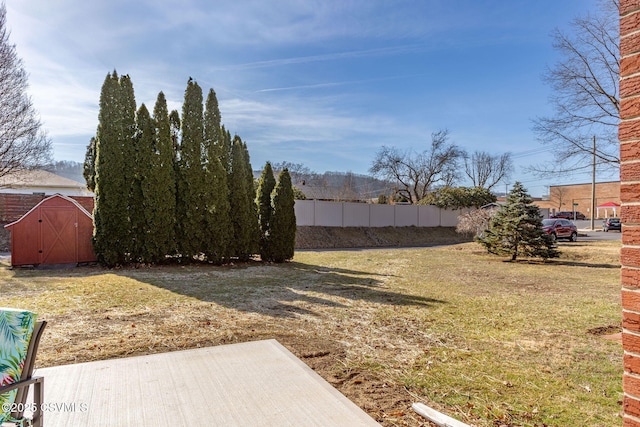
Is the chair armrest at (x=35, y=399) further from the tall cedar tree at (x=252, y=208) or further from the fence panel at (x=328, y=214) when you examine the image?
the fence panel at (x=328, y=214)

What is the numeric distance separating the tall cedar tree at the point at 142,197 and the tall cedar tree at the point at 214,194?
4.98ft

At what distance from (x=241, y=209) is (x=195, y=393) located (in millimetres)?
8477

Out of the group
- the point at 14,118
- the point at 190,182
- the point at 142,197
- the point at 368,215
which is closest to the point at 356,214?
the point at 368,215

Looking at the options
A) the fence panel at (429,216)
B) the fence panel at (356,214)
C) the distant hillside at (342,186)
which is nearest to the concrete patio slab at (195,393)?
the fence panel at (356,214)

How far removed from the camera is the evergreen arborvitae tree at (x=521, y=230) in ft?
40.5

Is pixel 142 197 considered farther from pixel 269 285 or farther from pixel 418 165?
pixel 418 165

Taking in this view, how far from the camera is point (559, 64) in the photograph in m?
11.4

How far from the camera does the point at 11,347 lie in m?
1.65

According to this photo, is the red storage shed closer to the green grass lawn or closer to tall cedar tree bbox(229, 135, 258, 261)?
the green grass lawn

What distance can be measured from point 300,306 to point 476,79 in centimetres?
1141

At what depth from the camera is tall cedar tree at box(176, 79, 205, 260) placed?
33.3 ft

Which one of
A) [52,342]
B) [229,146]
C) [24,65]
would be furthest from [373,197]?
[52,342]

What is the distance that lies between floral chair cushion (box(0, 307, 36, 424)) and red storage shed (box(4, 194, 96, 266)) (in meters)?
9.87

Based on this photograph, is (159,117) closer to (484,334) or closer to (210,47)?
(210,47)
